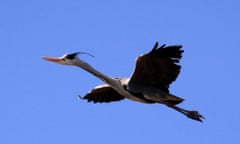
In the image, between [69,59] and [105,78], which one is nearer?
[69,59]

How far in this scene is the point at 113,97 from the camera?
20.5m

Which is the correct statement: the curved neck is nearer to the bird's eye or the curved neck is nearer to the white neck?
the white neck

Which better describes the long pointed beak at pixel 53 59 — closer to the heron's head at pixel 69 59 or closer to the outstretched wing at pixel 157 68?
the heron's head at pixel 69 59

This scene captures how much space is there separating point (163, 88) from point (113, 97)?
202 cm

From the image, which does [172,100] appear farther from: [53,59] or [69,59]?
[53,59]

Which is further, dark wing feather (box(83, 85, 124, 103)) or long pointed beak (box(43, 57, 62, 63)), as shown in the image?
dark wing feather (box(83, 85, 124, 103))

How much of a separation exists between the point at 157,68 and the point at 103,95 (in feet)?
8.38

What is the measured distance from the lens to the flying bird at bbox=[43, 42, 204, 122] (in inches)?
709

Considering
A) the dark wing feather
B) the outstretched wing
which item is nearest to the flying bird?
the outstretched wing

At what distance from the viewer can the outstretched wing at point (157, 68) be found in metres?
18.0

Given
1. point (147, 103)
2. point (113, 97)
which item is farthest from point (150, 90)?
point (113, 97)

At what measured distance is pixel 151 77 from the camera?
61.4ft

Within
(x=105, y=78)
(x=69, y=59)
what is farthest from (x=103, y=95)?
(x=69, y=59)

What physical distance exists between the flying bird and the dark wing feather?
1.58m
